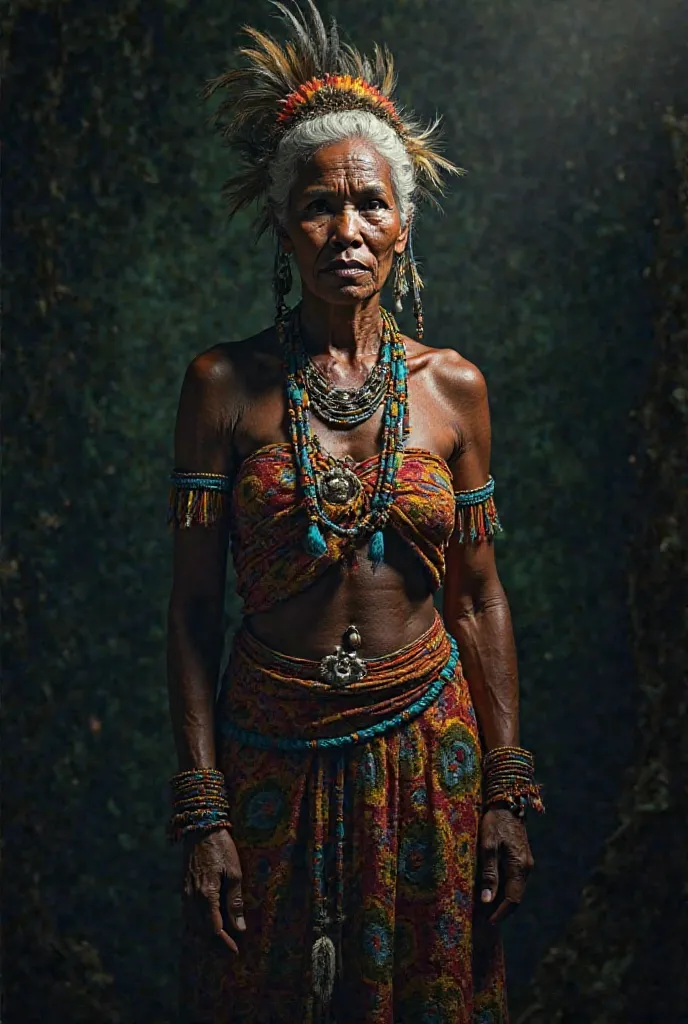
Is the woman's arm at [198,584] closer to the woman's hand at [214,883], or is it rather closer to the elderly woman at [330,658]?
the elderly woman at [330,658]

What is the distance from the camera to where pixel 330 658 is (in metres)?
2.05

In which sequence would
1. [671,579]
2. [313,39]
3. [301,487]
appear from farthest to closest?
[671,579]
[313,39]
[301,487]

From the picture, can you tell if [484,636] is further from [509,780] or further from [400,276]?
[400,276]

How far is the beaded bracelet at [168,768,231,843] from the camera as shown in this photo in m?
2.05

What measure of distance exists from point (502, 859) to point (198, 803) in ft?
1.56

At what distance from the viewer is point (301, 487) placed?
204cm

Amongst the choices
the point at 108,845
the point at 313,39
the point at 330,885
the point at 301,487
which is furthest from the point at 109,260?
the point at 330,885

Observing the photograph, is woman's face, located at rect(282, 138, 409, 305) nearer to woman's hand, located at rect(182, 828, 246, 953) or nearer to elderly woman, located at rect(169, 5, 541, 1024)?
elderly woman, located at rect(169, 5, 541, 1024)

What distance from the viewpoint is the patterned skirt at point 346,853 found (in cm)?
205

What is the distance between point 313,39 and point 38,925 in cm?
179

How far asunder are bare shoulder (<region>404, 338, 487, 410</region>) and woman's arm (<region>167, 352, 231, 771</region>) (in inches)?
12.0

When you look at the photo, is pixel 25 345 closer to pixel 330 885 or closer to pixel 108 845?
pixel 108 845

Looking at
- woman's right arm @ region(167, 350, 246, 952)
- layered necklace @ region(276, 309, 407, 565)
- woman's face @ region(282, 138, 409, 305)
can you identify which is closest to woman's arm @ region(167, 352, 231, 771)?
woman's right arm @ region(167, 350, 246, 952)

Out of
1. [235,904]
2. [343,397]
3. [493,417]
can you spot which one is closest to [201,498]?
[343,397]
